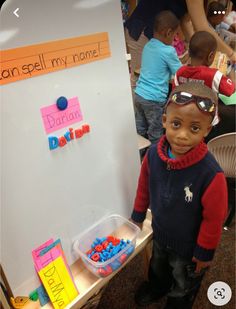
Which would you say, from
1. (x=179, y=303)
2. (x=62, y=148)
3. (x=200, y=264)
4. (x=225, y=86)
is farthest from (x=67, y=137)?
(x=225, y=86)

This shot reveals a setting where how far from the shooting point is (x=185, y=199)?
0.91 metres

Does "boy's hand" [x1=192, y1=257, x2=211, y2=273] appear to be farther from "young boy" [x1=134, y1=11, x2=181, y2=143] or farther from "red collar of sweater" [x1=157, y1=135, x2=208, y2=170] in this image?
"young boy" [x1=134, y1=11, x2=181, y2=143]

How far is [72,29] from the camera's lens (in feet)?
2.33

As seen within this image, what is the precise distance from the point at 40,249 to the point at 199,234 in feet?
1.60

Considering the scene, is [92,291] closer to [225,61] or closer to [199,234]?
[199,234]

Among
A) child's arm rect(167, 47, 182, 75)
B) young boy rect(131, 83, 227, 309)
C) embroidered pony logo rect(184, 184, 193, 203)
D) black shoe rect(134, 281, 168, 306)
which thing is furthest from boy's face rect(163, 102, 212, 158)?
child's arm rect(167, 47, 182, 75)

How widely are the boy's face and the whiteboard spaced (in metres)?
0.16

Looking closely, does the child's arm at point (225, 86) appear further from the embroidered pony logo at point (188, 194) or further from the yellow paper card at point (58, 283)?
the yellow paper card at point (58, 283)

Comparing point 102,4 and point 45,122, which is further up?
point 102,4

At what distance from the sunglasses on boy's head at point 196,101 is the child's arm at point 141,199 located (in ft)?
0.93

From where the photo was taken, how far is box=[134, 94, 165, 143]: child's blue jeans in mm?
1898

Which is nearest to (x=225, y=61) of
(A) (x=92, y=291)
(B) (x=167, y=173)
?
(B) (x=167, y=173)

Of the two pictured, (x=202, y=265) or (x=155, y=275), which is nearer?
(x=202, y=265)

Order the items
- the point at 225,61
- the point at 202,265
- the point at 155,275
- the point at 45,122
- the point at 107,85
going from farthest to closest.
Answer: the point at 225,61 < the point at 155,275 < the point at 202,265 < the point at 107,85 < the point at 45,122
